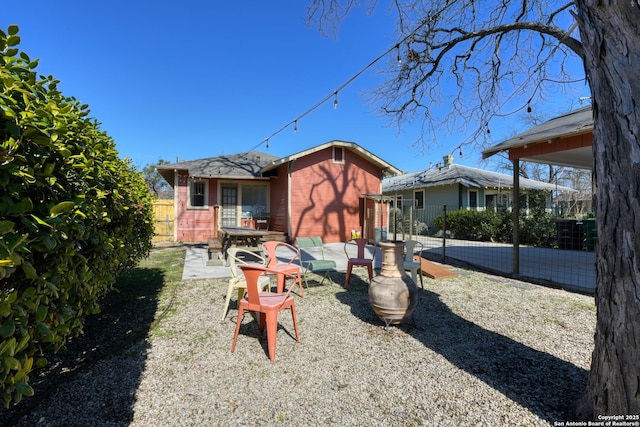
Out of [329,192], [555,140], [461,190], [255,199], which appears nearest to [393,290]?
[555,140]

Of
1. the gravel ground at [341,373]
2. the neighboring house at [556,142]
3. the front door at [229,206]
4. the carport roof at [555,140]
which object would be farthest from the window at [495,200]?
the gravel ground at [341,373]

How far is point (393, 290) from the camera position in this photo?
3697 mm

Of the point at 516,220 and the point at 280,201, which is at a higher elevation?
the point at 280,201

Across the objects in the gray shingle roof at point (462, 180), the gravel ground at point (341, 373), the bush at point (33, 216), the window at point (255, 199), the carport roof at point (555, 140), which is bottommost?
the gravel ground at point (341, 373)

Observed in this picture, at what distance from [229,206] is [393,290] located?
1144cm

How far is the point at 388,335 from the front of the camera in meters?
3.62

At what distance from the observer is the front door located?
45.4ft

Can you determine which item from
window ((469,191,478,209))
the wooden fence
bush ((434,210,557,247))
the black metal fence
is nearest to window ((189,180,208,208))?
the wooden fence

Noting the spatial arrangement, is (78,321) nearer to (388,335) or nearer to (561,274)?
(388,335)

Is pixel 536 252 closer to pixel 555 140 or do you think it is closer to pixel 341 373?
pixel 555 140

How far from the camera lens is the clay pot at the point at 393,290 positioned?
12.1 ft

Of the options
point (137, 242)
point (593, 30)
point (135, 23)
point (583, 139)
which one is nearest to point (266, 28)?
point (135, 23)

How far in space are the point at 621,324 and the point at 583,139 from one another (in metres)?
5.25

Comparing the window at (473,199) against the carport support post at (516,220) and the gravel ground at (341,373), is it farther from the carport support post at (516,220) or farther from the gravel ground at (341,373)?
the gravel ground at (341,373)
